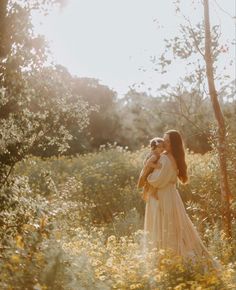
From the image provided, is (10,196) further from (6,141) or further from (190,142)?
(190,142)

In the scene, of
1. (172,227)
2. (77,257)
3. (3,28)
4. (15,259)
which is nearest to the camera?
(15,259)

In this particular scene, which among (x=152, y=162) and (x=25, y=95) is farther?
(x=152, y=162)

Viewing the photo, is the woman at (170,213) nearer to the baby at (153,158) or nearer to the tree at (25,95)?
the baby at (153,158)

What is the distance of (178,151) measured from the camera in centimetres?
895

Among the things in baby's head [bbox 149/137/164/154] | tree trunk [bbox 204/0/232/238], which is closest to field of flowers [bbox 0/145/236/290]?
tree trunk [bbox 204/0/232/238]

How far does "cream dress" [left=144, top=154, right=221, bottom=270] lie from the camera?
9125mm

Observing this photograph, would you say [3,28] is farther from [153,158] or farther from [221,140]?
[221,140]

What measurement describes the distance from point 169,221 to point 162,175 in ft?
2.54

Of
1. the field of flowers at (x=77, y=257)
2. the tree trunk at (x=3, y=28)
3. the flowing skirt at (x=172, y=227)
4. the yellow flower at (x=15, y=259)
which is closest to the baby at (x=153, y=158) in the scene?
the flowing skirt at (x=172, y=227)

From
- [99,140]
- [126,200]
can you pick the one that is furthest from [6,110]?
[99,140]

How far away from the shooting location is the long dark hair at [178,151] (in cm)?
881

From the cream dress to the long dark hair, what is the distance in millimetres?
101

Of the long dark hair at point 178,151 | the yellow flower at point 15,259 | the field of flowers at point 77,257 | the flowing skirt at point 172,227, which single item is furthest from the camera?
the flowing skirt at point 172,227

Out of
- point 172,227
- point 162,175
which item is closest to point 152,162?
point 162,175
